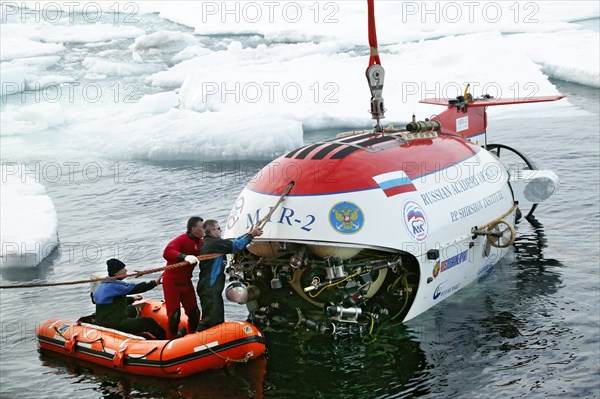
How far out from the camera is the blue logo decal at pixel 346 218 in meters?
8.53

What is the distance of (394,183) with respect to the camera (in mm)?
8953

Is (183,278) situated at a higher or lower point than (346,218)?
lower

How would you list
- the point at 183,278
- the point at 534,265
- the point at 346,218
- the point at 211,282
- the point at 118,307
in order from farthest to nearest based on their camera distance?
the point at 534,265
the point at 118,307
the point at 183,278
the point at 211,282
the point at 346,218

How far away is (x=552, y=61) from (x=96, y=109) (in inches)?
497

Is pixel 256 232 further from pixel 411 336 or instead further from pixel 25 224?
pixel 25 224

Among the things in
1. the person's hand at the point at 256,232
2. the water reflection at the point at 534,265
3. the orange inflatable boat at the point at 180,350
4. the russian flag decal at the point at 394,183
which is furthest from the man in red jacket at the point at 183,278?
the water reflection at the point at 534,265

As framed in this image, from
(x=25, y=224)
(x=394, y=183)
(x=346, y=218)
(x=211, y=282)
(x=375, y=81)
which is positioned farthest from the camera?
(x=25, y=224)

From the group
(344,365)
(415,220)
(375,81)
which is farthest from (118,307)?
(375,81)

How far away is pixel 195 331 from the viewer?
361 inches

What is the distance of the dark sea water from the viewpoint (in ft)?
26.8

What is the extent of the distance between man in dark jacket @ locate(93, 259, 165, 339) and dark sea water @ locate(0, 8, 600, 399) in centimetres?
55

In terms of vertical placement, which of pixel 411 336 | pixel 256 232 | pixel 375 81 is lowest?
pixel 411 336

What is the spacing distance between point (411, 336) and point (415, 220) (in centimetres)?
132

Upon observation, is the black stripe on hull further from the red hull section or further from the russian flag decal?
the russian flag decal
